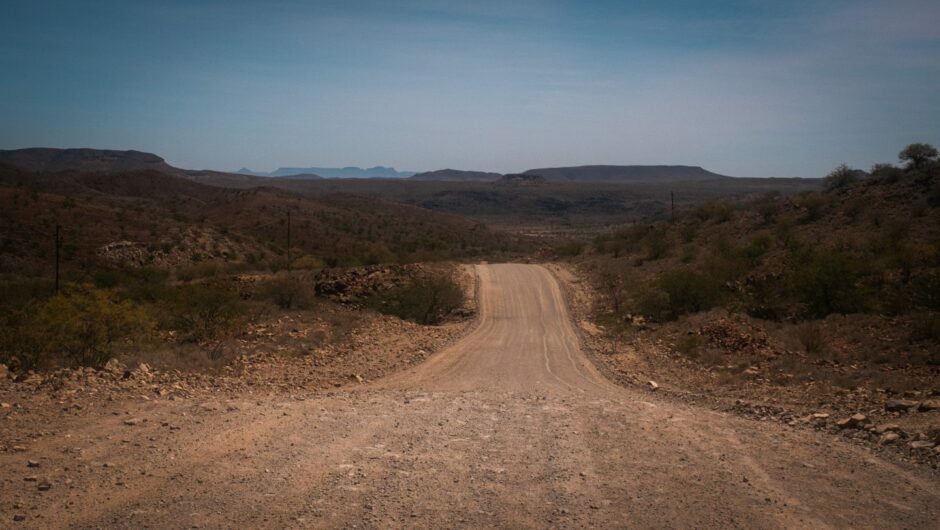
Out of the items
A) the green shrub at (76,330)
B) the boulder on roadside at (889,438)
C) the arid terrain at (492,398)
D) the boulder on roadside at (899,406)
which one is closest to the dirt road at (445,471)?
the arid terrain at (492,398)

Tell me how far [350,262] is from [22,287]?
20224 millimetres

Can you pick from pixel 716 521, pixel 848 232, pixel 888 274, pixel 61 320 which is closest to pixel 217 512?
pixel 716 521

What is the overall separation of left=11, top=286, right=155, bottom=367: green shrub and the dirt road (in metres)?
4.59

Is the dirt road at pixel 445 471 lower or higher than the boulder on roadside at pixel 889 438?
lower

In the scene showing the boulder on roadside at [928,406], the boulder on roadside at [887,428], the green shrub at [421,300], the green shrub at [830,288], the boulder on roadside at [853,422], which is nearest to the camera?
the boulder on roadside at [887,428]

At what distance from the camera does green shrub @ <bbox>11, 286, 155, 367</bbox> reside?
41.2ft

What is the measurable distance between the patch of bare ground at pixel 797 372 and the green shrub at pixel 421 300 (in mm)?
7039

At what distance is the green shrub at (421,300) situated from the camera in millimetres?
26531

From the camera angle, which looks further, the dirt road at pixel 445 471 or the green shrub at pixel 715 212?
the green shrub at pixel 715 212

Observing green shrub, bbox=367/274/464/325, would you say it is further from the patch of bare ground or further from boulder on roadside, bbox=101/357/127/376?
boulder on roadside, bbox=101/357/127/376

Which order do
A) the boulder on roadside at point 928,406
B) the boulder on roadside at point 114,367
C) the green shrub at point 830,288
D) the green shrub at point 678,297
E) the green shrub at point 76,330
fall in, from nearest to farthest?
the boulder on roadside at point 928,406 → the boulder on roadside at point 114,367 → the green shrub at point 76,330 → the green shrub at point 830,288 → the green shrub at point 678,297

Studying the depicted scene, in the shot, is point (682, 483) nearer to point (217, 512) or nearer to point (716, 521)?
point (716, 521)

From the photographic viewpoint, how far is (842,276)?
22203 mm

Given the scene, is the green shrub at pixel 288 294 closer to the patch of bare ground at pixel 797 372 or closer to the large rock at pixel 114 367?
the patch of bare ground at pixel 797 372
